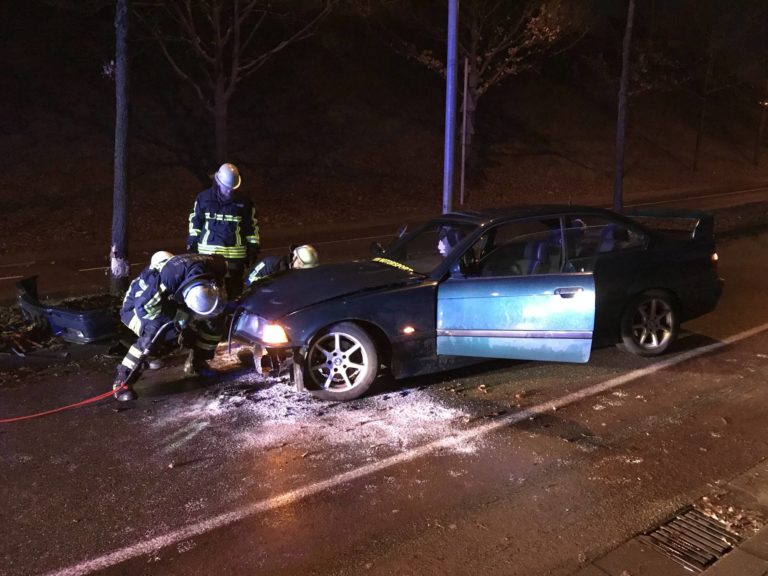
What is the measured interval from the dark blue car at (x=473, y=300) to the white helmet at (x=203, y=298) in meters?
0.27

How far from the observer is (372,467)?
4.26m

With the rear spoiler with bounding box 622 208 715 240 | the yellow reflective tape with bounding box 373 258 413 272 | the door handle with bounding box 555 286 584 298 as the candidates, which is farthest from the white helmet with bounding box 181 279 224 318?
the rear spoiler with bounding box 622 208 715 240

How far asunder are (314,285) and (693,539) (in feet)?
10.4

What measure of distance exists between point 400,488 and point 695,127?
37268 millimetres

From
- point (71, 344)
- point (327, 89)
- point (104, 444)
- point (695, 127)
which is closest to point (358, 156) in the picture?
point (327, 89)

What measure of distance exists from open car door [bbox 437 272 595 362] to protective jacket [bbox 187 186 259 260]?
89.6 inches

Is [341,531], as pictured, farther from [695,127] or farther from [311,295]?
[695,127]

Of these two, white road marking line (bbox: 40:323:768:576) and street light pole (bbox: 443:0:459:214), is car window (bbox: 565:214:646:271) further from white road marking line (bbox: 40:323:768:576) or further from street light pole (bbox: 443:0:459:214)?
street light pole (bbox: 443:0:459:214)

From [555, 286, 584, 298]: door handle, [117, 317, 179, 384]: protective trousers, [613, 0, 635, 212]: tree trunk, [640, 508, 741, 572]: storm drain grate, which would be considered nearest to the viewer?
[640, 508, 741, 572]: storm drain grate

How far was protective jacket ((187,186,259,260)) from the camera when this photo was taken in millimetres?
6629

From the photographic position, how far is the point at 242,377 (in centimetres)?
593

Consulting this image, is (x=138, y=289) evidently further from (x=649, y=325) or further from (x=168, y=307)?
(x=649, y=325)

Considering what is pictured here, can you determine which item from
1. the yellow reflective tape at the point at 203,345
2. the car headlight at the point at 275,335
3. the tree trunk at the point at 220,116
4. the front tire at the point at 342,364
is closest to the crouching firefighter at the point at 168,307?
the yellow reflective tape at the point at 203,345

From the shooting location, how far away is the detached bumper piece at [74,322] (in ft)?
20.5
